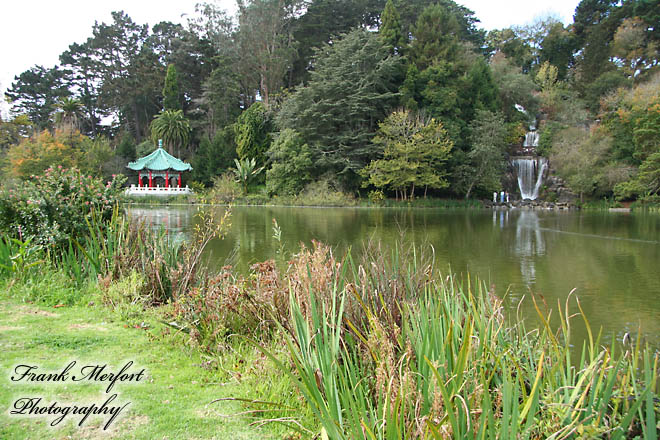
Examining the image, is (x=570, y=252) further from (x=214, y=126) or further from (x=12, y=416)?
(x=214, y=126)

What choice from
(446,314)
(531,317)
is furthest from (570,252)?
(446,314)

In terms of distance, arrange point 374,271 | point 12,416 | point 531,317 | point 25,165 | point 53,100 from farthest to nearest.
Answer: point 53,100 → point 25,165 → point 531,317 → point 374,271 → point 12,416

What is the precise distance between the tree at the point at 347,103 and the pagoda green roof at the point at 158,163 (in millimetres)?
8813

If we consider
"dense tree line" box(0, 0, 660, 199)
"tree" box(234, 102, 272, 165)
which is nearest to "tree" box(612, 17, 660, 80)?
"dense tree line" box(0, 0, 660, 199)

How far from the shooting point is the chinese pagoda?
99.4ft

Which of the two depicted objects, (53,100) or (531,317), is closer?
(531,317)

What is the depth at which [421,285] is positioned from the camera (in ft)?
9.87

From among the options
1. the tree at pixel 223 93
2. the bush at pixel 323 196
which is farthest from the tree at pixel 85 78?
the bush at pixel 323 196

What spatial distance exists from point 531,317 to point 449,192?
2340cm

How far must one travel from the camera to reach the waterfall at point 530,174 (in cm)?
2739

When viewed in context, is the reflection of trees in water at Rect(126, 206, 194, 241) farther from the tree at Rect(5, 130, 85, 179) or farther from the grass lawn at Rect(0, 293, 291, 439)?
the tree at Rect(5, 130, 85, 179)

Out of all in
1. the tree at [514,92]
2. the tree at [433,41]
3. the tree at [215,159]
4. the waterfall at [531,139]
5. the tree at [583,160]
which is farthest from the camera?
the tree at [215,159]

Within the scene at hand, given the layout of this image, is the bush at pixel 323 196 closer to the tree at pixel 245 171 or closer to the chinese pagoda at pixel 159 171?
the tree at pixel 245 171

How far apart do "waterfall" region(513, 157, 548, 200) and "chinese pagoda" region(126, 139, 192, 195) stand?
21974 millimetres
